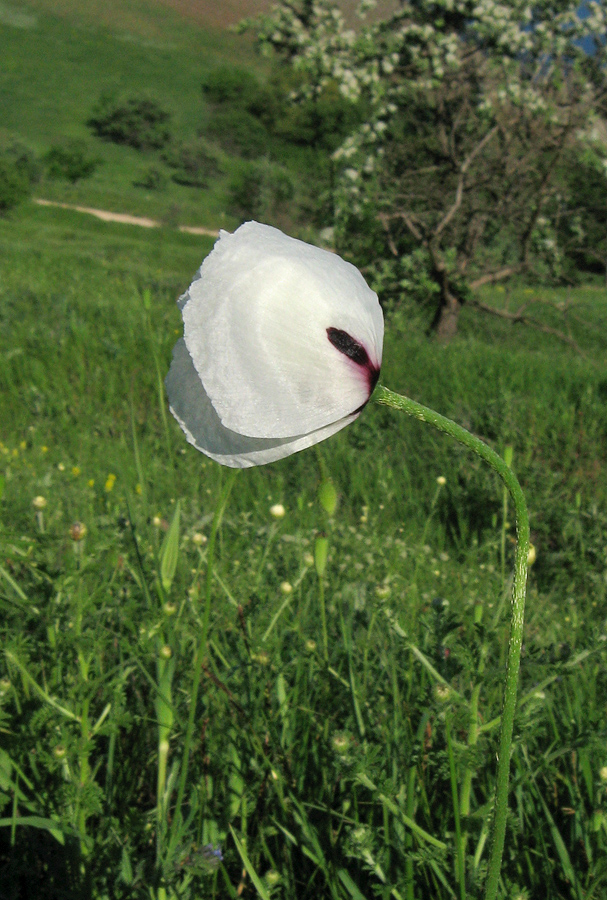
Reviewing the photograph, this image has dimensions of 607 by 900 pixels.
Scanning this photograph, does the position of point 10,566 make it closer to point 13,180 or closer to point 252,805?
point 252,805

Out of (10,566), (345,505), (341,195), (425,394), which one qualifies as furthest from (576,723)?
(341,195)

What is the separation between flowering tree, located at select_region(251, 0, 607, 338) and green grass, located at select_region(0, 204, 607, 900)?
11.5 feet

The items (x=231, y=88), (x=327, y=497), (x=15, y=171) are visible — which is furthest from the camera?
(x=231, y=88)

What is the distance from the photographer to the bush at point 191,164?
32688mm

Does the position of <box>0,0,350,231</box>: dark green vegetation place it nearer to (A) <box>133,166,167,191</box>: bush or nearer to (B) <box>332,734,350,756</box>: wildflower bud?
(A) <box>133,166,167,191</box>: bush

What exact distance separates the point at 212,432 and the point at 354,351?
147 mm

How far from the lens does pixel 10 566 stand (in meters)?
1.90

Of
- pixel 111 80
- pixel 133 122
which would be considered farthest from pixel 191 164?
pixel 111 80

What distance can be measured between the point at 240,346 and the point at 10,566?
1.51 meters

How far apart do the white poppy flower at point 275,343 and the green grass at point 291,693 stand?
209mm

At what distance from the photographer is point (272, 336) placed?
2.04ft

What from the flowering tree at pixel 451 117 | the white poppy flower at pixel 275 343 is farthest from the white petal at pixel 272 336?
the flowering tree at pixel 451 117

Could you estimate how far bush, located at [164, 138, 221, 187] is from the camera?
32.7 meters

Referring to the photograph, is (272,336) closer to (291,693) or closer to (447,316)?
(291,693)
